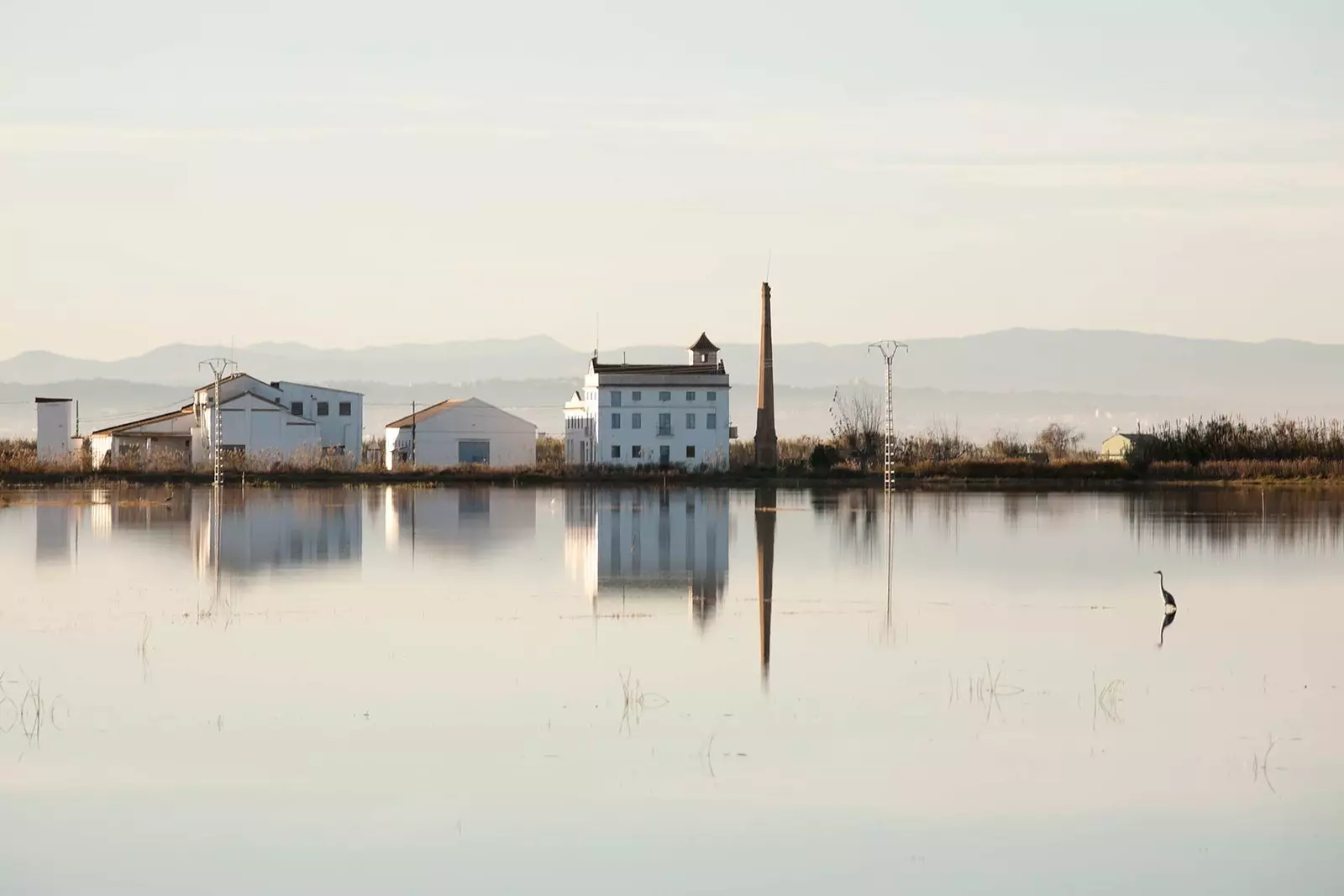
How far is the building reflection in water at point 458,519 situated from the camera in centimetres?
3509

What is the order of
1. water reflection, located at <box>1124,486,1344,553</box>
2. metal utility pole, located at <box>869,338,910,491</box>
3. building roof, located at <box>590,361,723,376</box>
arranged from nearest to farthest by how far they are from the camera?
water reflection, located at <box>1124,486,1344,553</box>
metal utility pole, located at <box>869,338,910,491</box>
building roof, located at <box>590,361,723,376</box>

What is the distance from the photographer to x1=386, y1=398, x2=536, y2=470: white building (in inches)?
3310

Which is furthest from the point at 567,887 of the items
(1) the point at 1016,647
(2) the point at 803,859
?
(1) the point at 1016,647

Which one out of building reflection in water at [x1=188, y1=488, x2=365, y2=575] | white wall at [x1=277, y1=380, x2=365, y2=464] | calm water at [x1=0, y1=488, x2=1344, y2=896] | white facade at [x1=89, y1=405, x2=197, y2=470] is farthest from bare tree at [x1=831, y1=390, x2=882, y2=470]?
calm water at [x1=0, y1=488, x2=1344, y2=896]

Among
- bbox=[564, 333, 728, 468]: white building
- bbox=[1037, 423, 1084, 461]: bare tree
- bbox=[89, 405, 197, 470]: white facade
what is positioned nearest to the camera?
bbox=[89, 405, 197, 470]: white facade

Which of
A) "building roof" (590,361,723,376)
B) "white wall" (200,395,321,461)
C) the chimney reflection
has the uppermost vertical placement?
"building roof" (590,361,723,376)

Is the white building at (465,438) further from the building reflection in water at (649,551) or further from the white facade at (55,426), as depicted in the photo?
the building reflection in water at (649,551)

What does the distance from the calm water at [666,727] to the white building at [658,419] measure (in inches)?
2206

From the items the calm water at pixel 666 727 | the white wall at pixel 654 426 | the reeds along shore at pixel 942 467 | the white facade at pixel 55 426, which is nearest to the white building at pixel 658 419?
the white wall at pixel 654 426

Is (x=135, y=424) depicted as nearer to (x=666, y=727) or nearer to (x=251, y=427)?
(x=251, y=427)

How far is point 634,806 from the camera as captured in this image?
11820 mm

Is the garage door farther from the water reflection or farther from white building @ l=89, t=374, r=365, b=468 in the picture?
the water reflection

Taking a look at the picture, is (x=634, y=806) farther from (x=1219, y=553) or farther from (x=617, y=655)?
(x=1219, y=553)

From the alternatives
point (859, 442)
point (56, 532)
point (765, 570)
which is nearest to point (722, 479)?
point (859, 442)
